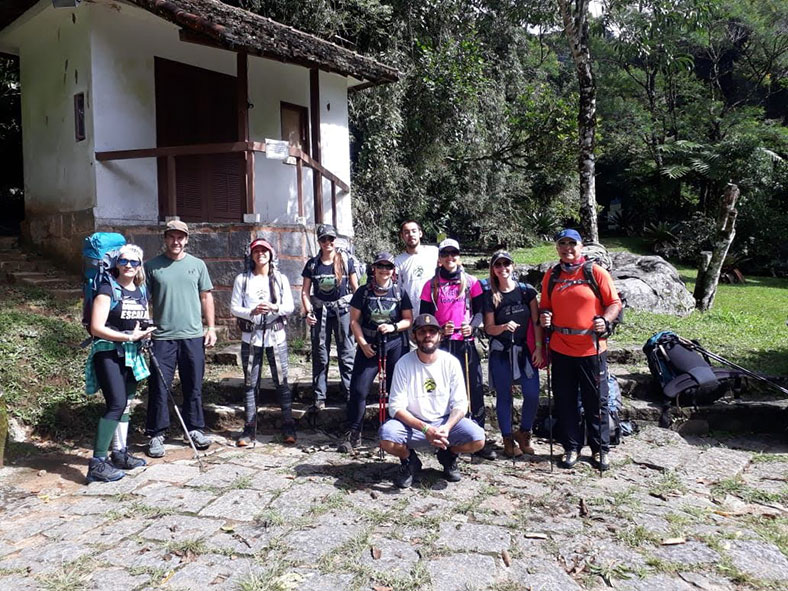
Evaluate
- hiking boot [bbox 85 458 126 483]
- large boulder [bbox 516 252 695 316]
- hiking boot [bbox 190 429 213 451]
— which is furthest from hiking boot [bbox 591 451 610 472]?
large boulder [bbox 516 252 695 316]

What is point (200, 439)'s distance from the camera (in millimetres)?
5387

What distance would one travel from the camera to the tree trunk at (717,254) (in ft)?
36.5

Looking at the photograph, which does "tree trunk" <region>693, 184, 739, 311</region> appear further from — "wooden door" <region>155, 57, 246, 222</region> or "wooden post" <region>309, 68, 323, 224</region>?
"wooden door" <region>155, 57, 246, 222</region>

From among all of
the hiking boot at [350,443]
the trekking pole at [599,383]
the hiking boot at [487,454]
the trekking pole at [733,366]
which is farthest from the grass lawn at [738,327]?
the hiking boot at [350,443]

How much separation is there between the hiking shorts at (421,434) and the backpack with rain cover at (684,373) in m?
2.64

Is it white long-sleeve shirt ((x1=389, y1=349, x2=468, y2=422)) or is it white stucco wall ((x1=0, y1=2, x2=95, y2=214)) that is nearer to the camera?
white long-sleeve shirt ((x1=389, y1=349, x2=468, y2=422))

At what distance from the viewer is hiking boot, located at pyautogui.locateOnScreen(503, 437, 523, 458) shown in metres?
5.32

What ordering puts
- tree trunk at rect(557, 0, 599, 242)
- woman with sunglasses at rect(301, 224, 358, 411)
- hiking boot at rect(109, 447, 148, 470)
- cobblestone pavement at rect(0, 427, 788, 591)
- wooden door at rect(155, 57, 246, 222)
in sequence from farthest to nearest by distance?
wooden door at rect(155, 57, 246, 222), tree trunk at rect(557, 0, 599, 242), woman with sunglasses at rect(301, 224, 358, 411), hiking boot at rect(109, 447, 148, 470), cobblestone pavement at rect(0, 427, 788, 591)

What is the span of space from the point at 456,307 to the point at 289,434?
6.15 feet

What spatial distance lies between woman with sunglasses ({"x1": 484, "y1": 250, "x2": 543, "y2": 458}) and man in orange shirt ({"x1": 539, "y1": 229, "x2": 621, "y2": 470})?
145mm

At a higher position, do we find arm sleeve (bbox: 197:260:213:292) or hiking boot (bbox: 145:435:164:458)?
arm sleeve (bbox: 197:260:213:292)

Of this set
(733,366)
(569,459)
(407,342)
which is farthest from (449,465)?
(733,366)

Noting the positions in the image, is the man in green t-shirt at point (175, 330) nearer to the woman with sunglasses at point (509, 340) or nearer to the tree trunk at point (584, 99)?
the woman with sunglasses at point (509, 340)

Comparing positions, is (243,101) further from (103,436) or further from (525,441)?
(525,441)
